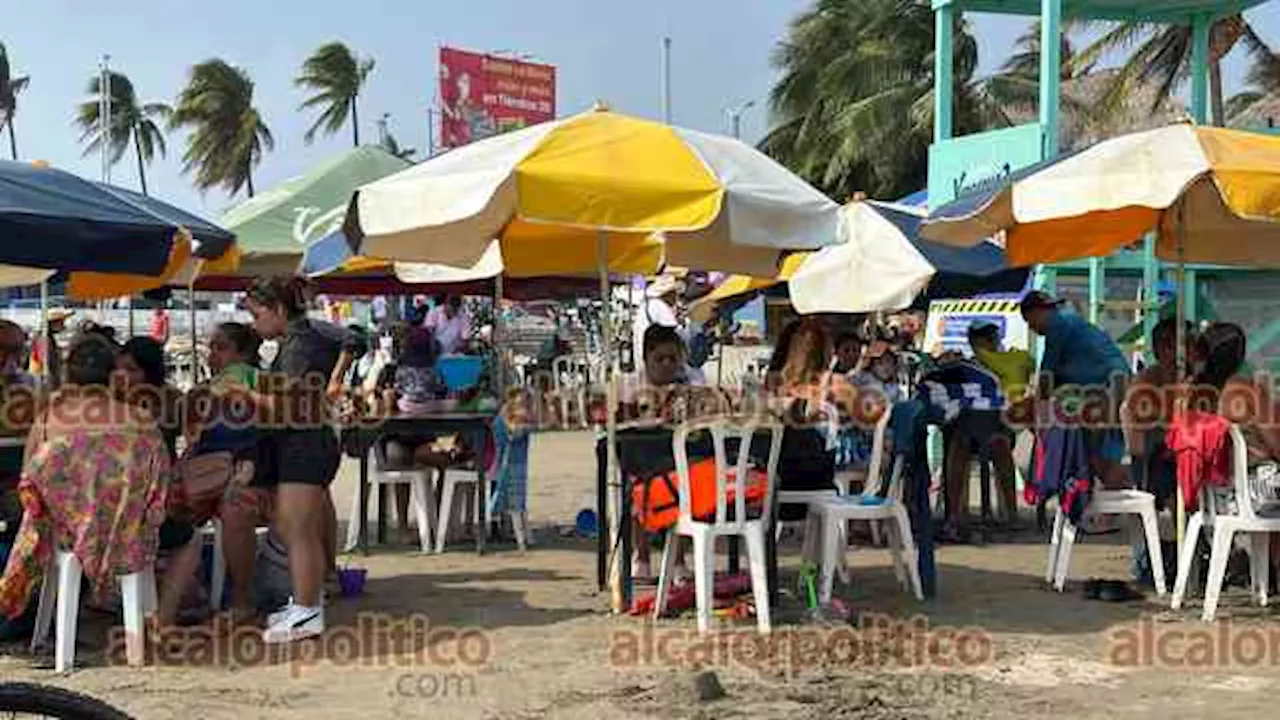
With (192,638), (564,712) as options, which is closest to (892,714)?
(564,712)

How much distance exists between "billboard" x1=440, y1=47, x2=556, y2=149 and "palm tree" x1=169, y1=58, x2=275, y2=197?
577 inches

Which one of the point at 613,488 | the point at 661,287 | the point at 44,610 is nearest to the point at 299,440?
the point at 44,610

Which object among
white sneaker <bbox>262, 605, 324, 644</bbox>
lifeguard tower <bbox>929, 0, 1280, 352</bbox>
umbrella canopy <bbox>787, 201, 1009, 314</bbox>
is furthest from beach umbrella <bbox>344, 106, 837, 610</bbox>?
lifeguard tower <bbox>929, 0, 1280, 352</bbox>

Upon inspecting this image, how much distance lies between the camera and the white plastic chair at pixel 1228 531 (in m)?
6.41

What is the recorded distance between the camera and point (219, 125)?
58688mm

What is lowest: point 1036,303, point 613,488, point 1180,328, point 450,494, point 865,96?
point 450,494

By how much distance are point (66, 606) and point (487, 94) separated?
Answer: 44.0 metres

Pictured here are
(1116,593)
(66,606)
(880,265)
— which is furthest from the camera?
(880,265)

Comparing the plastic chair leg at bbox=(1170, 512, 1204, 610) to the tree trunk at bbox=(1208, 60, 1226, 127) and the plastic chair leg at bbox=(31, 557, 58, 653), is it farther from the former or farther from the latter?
the tree trunk at bbox=(1208, 60, 1226, 127)

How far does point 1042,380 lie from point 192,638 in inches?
194

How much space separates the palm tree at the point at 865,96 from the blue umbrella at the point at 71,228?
1071 inches

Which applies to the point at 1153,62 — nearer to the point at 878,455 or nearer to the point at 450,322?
the point at 450,322

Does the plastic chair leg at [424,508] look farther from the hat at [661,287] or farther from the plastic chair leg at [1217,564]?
the hat at [661,287]

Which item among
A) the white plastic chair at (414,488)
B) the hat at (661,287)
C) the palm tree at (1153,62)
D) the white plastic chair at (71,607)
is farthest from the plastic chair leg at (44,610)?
the palm tree at (1153,62)
